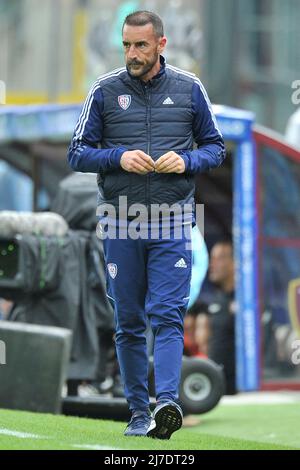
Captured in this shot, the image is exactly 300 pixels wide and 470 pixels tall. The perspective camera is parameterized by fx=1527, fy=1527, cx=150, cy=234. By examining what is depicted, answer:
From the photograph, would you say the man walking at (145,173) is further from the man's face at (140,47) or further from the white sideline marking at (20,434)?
the white sideline marking at (20,434)

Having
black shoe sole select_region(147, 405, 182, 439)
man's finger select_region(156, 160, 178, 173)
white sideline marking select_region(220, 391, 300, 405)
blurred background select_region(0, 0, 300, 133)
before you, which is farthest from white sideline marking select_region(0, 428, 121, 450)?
blurred background select_region(0, 0, 300, 133)

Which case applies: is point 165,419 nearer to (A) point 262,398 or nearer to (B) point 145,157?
(B) point 145,157

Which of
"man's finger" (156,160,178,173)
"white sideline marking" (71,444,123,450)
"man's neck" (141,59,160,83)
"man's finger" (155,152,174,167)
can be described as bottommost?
"white sideline marking" (71,444,123,450)

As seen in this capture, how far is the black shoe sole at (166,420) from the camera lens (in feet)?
22.4

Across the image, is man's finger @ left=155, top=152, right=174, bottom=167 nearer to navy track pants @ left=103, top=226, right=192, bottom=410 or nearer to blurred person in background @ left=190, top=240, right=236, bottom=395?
navy track pants @ left=103, top=226, right=192, bottom=410

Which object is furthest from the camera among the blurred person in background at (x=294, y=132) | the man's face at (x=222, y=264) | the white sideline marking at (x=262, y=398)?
the blurred person in background at (x=294, y=132)

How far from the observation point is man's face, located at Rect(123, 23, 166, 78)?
711cm

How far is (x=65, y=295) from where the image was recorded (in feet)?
34.9

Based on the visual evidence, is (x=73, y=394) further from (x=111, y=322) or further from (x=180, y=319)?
(x=180, y=319)

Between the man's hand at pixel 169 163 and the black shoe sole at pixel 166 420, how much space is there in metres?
1.08

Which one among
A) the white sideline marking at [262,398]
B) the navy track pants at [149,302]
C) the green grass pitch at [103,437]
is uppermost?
the navy track pants at [149,302]

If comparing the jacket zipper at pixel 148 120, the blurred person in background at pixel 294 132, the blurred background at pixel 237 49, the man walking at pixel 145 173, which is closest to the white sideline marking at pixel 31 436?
the man walking at pixel 145 173

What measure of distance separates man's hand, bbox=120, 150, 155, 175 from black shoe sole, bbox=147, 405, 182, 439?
1.08 metres

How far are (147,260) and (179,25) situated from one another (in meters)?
26.5
